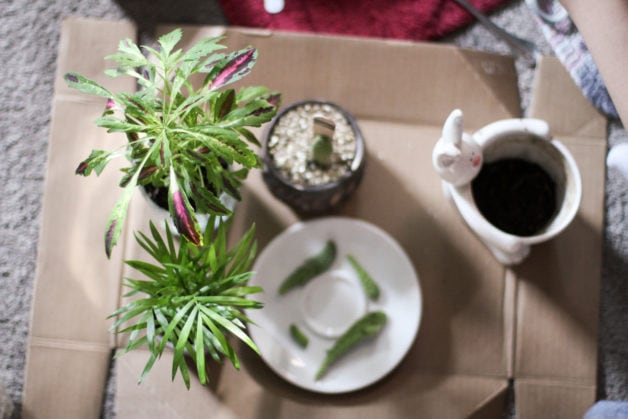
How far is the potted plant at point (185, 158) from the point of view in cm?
49

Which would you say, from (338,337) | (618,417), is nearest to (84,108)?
(338,337)

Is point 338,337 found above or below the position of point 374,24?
below

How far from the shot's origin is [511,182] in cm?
65

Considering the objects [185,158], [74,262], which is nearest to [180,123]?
[185,158]

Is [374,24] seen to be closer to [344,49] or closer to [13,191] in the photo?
[344,49]

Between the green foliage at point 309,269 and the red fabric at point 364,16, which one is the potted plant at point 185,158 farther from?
the red fabric at point 364,16

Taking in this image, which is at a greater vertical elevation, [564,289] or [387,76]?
[387,76]

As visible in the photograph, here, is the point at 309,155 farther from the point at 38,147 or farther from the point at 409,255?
the point at 38,147

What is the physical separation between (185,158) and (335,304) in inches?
9.9

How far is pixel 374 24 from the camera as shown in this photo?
29.3 inches

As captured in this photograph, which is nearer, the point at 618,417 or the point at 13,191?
the point at 618,417

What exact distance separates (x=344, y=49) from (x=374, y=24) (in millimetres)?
67

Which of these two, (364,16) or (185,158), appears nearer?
(185,158)

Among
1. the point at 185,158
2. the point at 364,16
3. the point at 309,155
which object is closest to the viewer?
the point at 185,158
